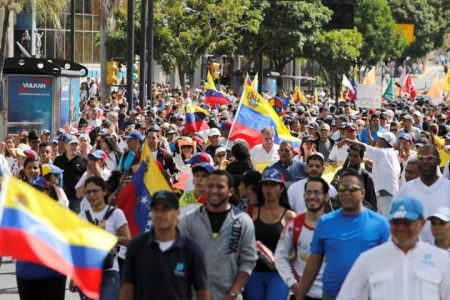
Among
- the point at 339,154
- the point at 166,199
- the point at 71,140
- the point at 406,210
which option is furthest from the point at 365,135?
the point at 406,210

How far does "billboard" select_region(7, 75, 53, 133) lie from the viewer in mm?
27344

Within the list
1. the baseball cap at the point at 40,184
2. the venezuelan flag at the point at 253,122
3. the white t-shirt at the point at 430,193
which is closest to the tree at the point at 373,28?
the venezuelan flag at the point at 253,122

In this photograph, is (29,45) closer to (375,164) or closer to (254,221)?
(375,164)

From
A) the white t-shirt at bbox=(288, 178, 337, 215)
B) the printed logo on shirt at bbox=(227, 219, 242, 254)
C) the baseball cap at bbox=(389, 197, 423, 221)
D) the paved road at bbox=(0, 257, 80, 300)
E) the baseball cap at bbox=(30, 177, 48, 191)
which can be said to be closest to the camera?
the baseball cap at bbox=(389, 197, 423, 221)

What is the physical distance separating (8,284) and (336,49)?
48.8 metres

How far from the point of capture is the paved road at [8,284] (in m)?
13.5

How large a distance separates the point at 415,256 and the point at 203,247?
79.9 inches

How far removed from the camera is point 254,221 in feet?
33.2

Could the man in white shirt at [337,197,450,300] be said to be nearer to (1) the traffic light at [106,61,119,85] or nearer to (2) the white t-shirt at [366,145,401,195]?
(2) the white t-shirt at [366,145,401,195]

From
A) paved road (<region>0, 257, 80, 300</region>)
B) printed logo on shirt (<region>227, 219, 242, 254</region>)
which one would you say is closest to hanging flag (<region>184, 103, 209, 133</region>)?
paved road (<region>0, 257, 80, 300</region>)

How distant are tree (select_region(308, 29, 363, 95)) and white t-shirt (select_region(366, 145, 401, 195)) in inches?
1674

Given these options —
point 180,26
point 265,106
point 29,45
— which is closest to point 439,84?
point 180,26

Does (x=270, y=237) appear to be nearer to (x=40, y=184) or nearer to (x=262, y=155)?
(x=40, y=184)

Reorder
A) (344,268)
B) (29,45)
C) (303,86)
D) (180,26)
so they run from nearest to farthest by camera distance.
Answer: (344,268), (180,26), (29,45), (303,86)
